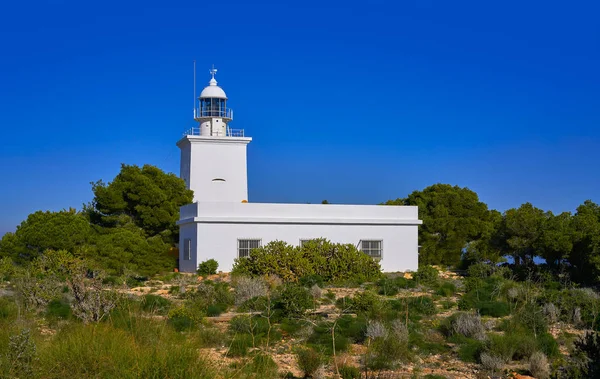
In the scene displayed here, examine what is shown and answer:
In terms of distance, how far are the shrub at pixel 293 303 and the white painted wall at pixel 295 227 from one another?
10486 millimetres

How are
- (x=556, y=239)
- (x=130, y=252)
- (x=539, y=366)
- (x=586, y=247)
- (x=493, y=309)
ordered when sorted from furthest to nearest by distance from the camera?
(x=130, y=252), (x=556, y=239), (x=586, y=247), (x=493, y=309), (x=539, y=366)

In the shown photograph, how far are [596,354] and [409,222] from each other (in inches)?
781

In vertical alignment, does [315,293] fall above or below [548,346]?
above

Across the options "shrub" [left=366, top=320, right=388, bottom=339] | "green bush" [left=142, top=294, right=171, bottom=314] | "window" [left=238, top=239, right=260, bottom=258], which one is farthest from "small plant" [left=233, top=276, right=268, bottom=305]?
"window" [left=238, top=239, right=260, bottom=258]

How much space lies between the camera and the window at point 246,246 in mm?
26609

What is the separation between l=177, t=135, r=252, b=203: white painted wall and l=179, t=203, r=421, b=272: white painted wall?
4815 mm

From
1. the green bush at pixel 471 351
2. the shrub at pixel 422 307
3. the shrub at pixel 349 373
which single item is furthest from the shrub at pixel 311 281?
the shrub at pixel 349 373

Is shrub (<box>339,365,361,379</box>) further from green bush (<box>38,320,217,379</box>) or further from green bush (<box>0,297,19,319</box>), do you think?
green bush (<box>0,297,19,319</box>)

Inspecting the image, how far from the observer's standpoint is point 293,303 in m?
15.4

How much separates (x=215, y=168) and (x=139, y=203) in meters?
3.94

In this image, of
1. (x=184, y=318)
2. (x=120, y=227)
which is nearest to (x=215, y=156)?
(x=120, y=227)

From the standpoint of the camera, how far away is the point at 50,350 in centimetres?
812

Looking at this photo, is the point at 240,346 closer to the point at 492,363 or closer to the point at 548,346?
the point at 492,363

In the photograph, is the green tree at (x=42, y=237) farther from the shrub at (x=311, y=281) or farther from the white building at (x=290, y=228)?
the shrub at (x=311, y=281)
